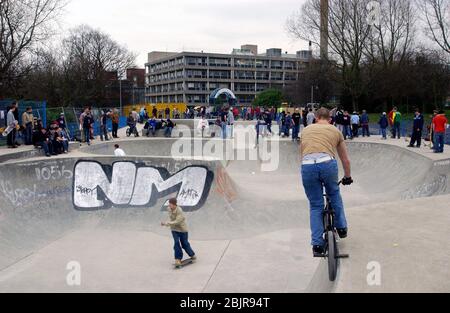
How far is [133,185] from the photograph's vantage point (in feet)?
42.0

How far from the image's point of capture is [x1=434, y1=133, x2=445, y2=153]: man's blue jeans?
46.4 feet

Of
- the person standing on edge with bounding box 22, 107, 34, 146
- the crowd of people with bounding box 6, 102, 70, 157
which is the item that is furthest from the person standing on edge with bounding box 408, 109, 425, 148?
the person standing on edge with bounding box 22, 107, 34, 146

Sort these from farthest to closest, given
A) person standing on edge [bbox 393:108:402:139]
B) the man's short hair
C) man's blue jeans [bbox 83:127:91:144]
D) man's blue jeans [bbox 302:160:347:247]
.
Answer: person standing on edge [bbox 393:108:402:139] < man's blue jeans [bbox 83:127:91:144] < the man's short hair < man's blue jeans [bbox 302:160:347:247]

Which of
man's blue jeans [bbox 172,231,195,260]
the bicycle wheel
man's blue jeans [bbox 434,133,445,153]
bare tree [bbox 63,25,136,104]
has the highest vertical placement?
bare tree [bbox 63,25,136,104]

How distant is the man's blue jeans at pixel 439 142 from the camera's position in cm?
1415

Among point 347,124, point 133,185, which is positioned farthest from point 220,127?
point 133,185

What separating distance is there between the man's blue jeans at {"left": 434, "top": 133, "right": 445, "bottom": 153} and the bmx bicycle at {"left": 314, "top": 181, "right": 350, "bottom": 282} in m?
11.2

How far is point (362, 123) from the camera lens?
2322cm

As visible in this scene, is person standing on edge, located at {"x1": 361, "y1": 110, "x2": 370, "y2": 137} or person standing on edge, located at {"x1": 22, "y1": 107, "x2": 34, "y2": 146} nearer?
person standing on edge, located at {"x1": 22, "y1": 107, "x2": 34, "y2": 146}

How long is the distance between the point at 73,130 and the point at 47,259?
12.9 meters

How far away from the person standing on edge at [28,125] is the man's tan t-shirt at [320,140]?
1395 cm

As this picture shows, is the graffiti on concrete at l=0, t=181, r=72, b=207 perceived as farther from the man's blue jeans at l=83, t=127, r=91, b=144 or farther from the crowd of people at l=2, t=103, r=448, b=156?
the man's blue jeans at l=83, t=127, r=91, b=144

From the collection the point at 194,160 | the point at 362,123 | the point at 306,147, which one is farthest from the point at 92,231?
the point at 362,123

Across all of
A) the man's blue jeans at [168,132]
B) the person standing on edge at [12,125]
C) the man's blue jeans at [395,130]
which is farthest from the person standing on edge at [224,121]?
the person standing on edge at [12,125]
